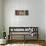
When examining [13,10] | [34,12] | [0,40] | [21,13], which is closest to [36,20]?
[34,12]

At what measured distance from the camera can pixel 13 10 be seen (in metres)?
3.30

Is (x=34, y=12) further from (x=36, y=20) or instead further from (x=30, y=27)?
(x=30, y=27)

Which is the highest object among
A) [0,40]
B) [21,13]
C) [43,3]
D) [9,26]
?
[43,3]

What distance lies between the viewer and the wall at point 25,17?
3.30 metres

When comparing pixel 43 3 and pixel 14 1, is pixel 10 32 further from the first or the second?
pixel 43 3

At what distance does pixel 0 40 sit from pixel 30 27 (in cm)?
126

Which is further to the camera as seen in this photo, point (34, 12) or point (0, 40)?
point (34, 12)

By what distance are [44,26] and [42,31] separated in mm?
152

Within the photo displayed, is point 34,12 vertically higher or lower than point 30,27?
higher

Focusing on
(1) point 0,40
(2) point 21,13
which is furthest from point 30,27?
(1) point 0,40

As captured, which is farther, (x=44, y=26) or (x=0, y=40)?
(x=44, y=26)

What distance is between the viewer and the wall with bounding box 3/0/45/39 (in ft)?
10.8

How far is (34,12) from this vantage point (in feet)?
10.9

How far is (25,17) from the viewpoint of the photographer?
131 inches
